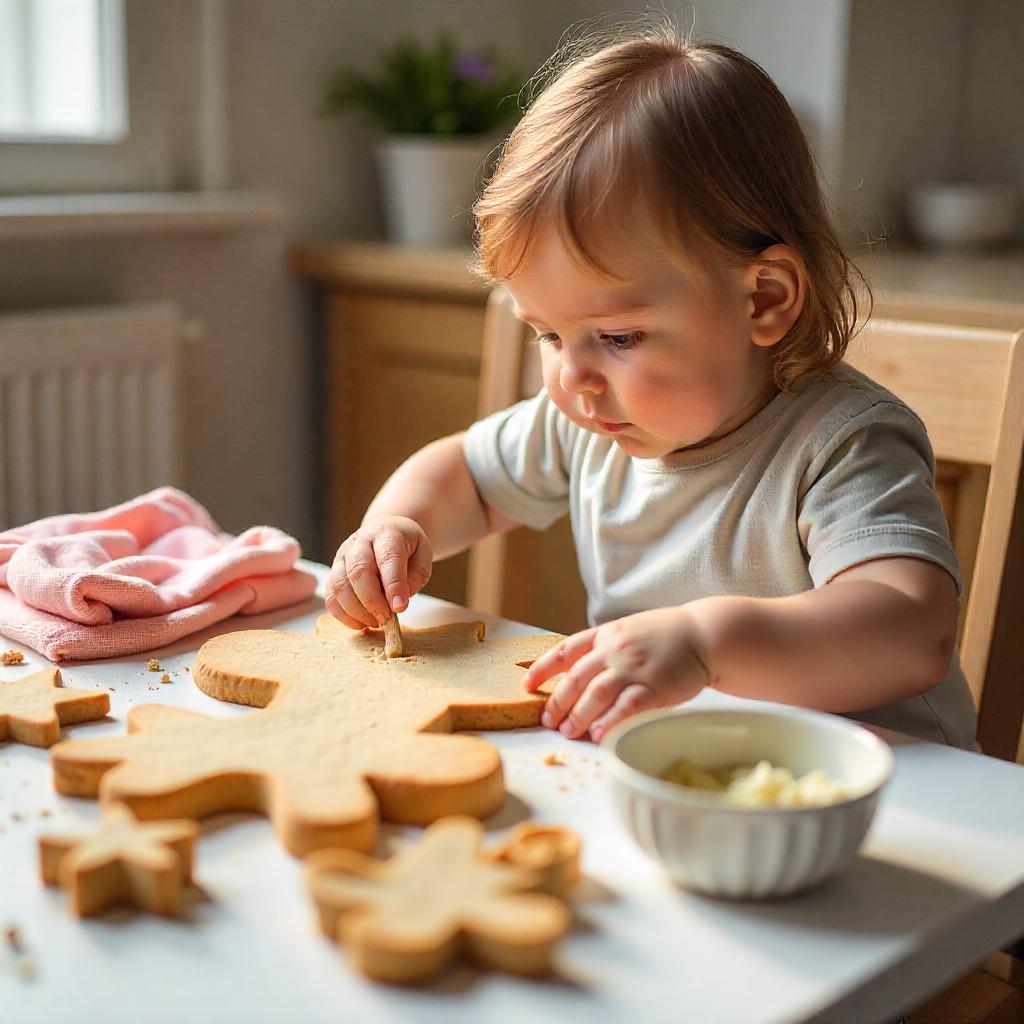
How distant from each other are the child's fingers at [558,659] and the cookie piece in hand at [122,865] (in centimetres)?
24

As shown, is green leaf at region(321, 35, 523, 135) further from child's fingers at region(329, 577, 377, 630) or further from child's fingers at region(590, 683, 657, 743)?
child's fingers at region(590, 683, 657, 743)

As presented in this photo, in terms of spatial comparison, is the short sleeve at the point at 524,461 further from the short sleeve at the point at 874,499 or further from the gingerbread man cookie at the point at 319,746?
the gingerbread man cookie at the point at 319,746

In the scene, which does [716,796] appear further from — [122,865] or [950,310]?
[950,310]

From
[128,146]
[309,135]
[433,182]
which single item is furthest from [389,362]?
[128,146]

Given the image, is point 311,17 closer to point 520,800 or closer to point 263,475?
point 263,475

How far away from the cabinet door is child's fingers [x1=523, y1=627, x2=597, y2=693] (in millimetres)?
1264

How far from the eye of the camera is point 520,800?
632 mm

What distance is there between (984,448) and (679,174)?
1.22 ft

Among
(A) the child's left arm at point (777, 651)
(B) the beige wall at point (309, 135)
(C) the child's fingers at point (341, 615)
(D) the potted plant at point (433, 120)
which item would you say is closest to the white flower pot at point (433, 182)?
(D) the potted plant at point (433, 120)

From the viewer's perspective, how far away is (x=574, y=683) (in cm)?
70

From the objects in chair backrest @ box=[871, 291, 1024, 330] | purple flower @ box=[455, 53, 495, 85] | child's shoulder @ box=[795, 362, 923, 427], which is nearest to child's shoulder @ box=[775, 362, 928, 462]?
child's shoulder @ box=[795, 362, 923, 427]

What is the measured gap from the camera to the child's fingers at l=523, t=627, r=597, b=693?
731 mm

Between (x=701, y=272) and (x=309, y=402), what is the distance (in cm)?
141

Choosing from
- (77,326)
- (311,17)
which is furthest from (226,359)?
(311,17)
